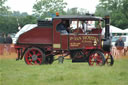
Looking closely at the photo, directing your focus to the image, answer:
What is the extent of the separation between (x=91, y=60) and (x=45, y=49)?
1963mm

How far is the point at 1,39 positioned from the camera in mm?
35812

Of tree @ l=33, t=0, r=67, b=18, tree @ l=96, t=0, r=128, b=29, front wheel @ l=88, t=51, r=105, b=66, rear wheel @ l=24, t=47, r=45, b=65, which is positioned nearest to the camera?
front wheel @ l=88, t=51, r=105, b=66

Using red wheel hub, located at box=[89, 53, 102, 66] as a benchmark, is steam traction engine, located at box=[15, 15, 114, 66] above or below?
above

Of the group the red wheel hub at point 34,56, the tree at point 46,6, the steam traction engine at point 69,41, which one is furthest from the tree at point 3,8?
the red wheel hub at point 34,56

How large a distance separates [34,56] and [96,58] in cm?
250

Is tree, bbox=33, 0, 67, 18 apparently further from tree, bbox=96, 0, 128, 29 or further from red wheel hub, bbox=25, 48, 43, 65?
red wheel hub, bbox=25, 48, 43, 65

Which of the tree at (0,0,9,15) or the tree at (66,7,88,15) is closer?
the tree at (66,7,88,15)

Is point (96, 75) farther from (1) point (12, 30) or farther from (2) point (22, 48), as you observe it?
(1) point (12, 30)

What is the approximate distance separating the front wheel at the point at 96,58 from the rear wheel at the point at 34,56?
1.91 m

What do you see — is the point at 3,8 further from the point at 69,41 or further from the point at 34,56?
the point at 69,41

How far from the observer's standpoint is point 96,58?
17.6m

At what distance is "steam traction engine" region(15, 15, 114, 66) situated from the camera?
57.8 ft

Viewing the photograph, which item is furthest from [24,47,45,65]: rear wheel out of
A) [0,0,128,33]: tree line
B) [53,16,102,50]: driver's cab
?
[0,0,128,33]: tree line

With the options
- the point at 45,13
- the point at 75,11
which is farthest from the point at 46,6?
the point at 75,11
